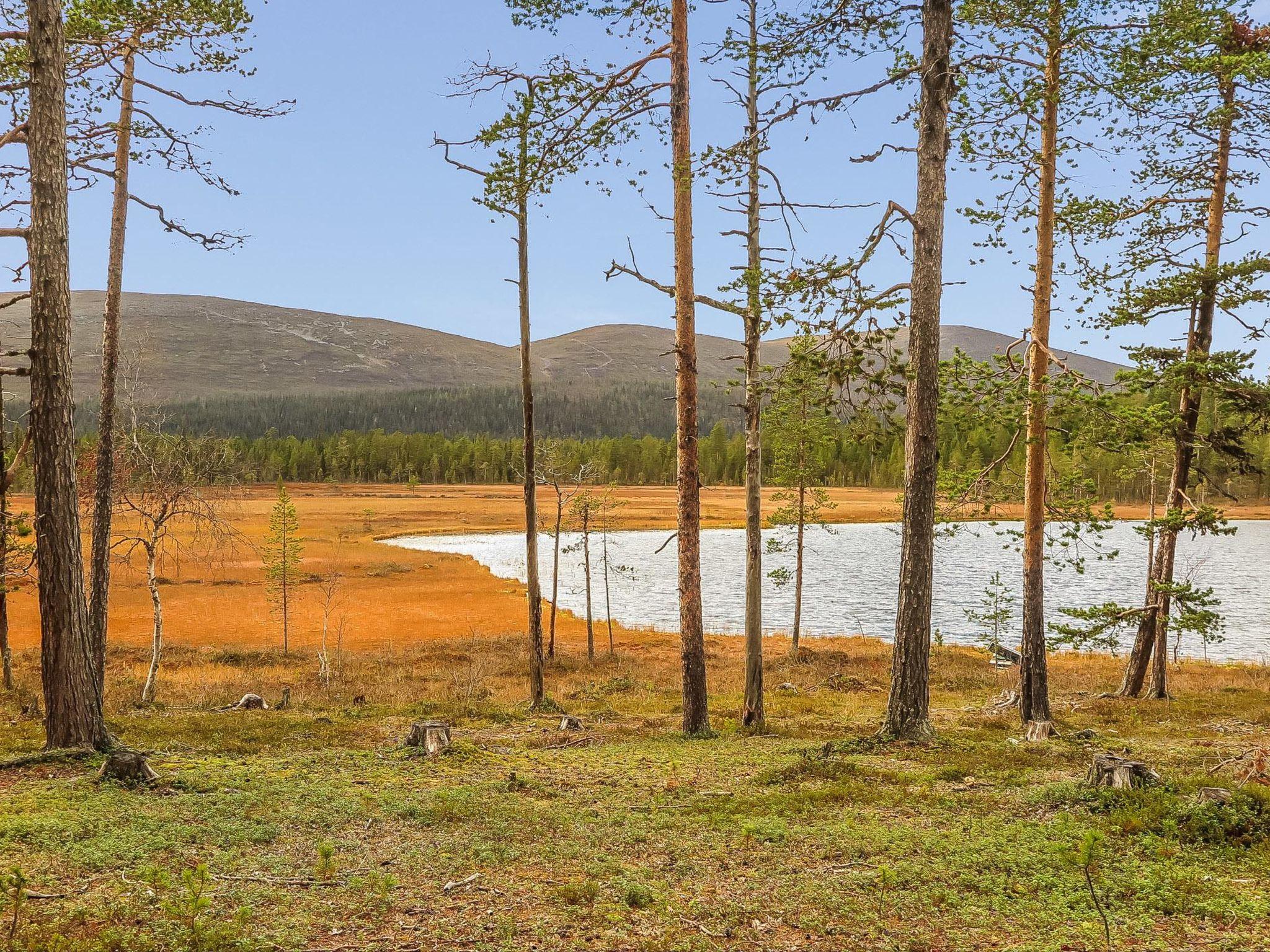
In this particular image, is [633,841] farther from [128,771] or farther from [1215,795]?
[128,771]

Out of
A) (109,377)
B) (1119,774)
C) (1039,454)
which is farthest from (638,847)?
(109,377)

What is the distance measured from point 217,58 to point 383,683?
16528 mm

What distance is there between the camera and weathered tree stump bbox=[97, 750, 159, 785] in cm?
772

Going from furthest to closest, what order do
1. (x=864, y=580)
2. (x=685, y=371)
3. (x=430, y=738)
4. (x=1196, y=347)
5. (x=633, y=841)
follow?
(x=864, y=580) → (x=1196, y=347) → (x=685, y=371) → (x=430, y=738) → (x=633, y=841)

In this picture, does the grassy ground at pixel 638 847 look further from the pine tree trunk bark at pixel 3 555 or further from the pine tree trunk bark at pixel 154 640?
the pine tree trunk bark at pixel 154 640

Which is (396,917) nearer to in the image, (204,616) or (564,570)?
(204,616)

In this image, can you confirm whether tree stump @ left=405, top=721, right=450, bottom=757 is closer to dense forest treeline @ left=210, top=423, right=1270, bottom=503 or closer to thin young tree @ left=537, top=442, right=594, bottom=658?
thin young tree @ left=537, top=442, right=594, bottom=658

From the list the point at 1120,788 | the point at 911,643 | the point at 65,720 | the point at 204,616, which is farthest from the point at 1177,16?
the point at 204,616

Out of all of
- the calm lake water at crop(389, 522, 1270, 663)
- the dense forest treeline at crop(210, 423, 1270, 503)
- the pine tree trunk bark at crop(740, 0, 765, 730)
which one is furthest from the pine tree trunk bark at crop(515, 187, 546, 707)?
the dense forest treeline at crop(210, 423, 1270, 503)

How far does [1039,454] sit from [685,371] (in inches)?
234

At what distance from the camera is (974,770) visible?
8633 millimetres

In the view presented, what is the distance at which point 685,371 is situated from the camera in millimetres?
11938

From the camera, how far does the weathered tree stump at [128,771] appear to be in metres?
7.72

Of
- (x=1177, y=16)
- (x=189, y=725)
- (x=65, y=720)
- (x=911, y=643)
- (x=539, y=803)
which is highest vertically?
(x=1177, y=16)
